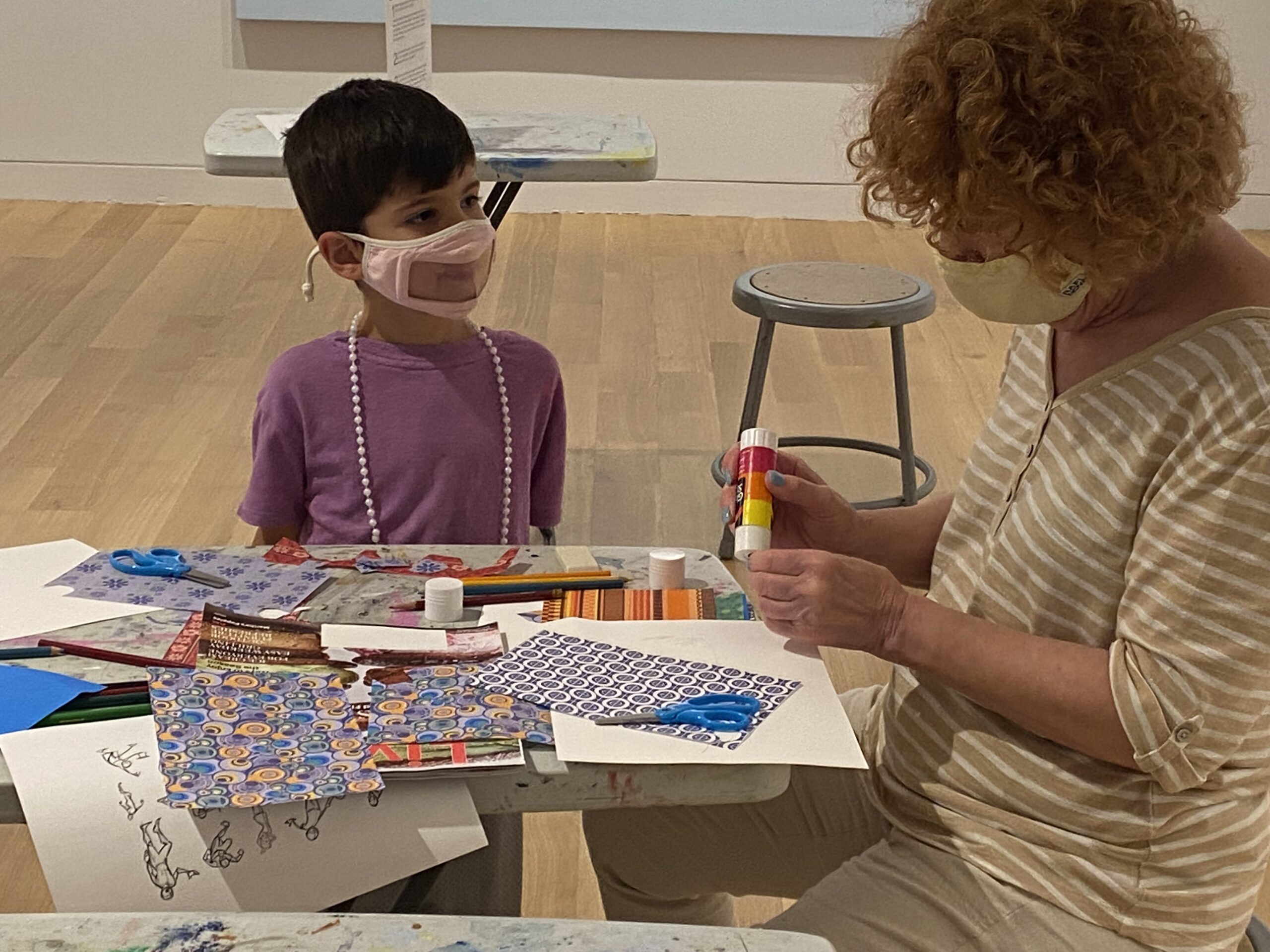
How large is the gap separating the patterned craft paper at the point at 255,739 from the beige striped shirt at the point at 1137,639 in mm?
538

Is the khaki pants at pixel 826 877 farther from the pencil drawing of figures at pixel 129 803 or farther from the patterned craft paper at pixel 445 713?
the pencil drawing of figures at pixel 129 803

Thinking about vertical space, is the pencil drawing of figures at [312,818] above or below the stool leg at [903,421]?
above

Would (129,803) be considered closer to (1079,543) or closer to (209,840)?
(209,840)

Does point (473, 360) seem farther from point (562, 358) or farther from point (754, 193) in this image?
point (754, 193)

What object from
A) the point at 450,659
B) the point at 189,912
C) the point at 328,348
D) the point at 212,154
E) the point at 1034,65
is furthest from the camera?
the point at 212,154

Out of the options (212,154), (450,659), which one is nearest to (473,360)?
(450,659)

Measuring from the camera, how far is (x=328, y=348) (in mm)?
1812

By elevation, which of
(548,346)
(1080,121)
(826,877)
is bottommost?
(548,346)

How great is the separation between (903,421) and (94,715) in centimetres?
233

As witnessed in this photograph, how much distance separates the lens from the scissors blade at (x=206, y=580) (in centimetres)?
141

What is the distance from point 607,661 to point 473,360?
25.7 inches

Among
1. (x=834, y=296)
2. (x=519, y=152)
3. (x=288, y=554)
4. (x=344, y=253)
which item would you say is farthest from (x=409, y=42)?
(x=288, y=554)

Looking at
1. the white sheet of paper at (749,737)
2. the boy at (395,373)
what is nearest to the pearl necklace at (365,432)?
the boy at (395,373)

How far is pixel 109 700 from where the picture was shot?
1.19 metres
